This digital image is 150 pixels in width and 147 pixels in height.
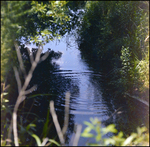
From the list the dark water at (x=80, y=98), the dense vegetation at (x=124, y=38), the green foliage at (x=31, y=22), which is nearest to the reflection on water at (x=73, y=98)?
the dark water at (x=80, y=98)

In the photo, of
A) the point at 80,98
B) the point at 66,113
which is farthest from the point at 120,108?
the point at 66,113

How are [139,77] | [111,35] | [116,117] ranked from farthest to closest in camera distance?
[111,35], [139,77], [116,117]

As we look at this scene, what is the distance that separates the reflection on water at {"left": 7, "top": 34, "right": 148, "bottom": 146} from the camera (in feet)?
14.7

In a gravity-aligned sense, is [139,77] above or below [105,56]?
below

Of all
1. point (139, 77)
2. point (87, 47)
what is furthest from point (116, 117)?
point (87, 47)

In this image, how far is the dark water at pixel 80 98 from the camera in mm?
4598

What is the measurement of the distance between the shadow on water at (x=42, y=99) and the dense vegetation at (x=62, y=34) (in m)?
0.02

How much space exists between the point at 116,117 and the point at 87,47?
16.9 ft

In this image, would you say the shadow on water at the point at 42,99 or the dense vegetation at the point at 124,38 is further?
the dense vegetation at the point at 124,38

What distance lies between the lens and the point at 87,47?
30.9ft

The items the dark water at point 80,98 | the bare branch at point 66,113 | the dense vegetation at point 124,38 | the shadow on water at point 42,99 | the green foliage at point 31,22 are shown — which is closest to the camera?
the green foliage at point 31,22

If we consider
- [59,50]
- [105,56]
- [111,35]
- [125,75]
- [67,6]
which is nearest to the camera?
[67,6]

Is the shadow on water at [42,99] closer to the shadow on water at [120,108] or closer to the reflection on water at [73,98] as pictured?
the reflection on water at [73,98]

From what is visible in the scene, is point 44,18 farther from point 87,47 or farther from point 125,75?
point 87,47
